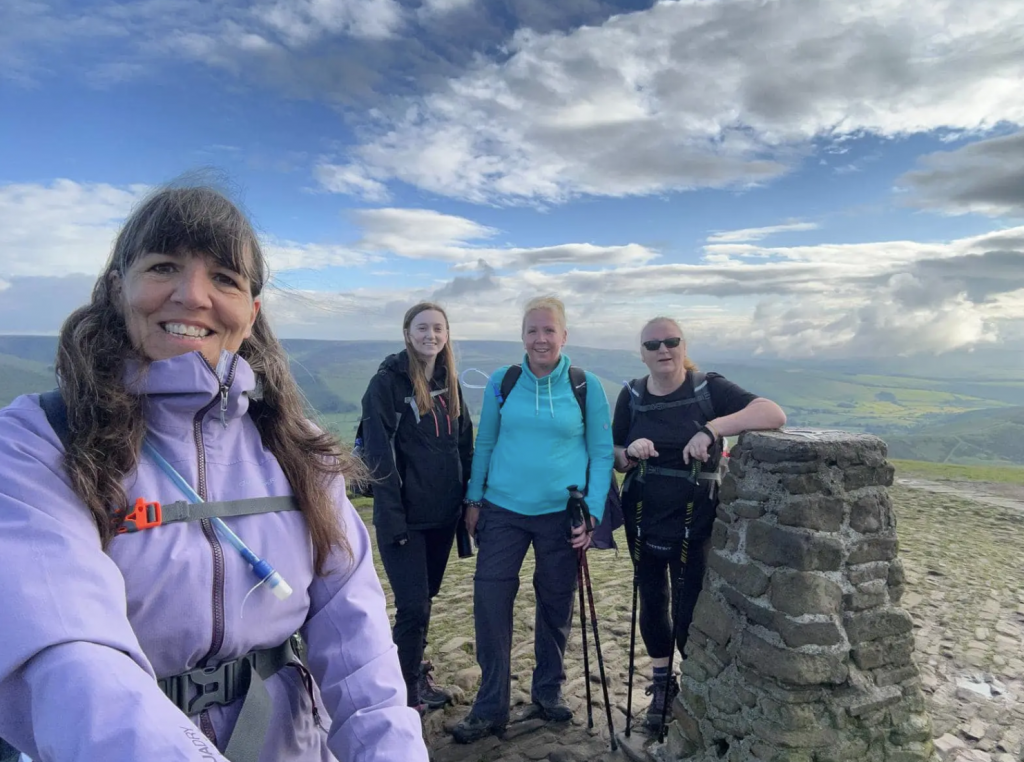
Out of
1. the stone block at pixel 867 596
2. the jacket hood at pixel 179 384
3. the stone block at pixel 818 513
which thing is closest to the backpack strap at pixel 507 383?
the stone block at pixel 818 513

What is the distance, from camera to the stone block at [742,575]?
462 cm

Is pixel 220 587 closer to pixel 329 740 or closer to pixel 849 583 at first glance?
pixel 329 740

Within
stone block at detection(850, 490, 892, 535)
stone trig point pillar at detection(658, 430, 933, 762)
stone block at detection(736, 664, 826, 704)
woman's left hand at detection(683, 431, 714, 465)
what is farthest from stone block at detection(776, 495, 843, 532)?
stone block at detection(736, 664, 826, 704)

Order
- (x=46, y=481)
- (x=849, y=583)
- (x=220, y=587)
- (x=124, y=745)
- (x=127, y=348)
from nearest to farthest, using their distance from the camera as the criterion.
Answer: (x=124, y=745) → (x=46, y=481) → (x=220, y=587) → (x=127, y=348) → (x=849, y=583)

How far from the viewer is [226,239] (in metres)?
2.03

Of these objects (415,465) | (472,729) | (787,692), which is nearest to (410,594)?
(415,465)

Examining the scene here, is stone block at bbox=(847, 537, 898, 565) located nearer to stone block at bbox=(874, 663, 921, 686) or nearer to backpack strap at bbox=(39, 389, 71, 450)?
stone block at bbox=(874, 663, 921, 686)

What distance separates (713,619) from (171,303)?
4568 mm

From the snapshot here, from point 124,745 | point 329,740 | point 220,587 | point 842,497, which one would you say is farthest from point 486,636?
point 124,745

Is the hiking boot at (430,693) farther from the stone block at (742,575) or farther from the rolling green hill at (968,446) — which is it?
the rolling green hill at (968,446)

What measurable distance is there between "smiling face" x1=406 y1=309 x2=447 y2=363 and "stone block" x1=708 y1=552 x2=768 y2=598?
2.94 m

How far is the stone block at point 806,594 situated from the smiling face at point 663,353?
73.2 inches

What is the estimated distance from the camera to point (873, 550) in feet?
15.1

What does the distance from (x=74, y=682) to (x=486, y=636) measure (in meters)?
4.38
